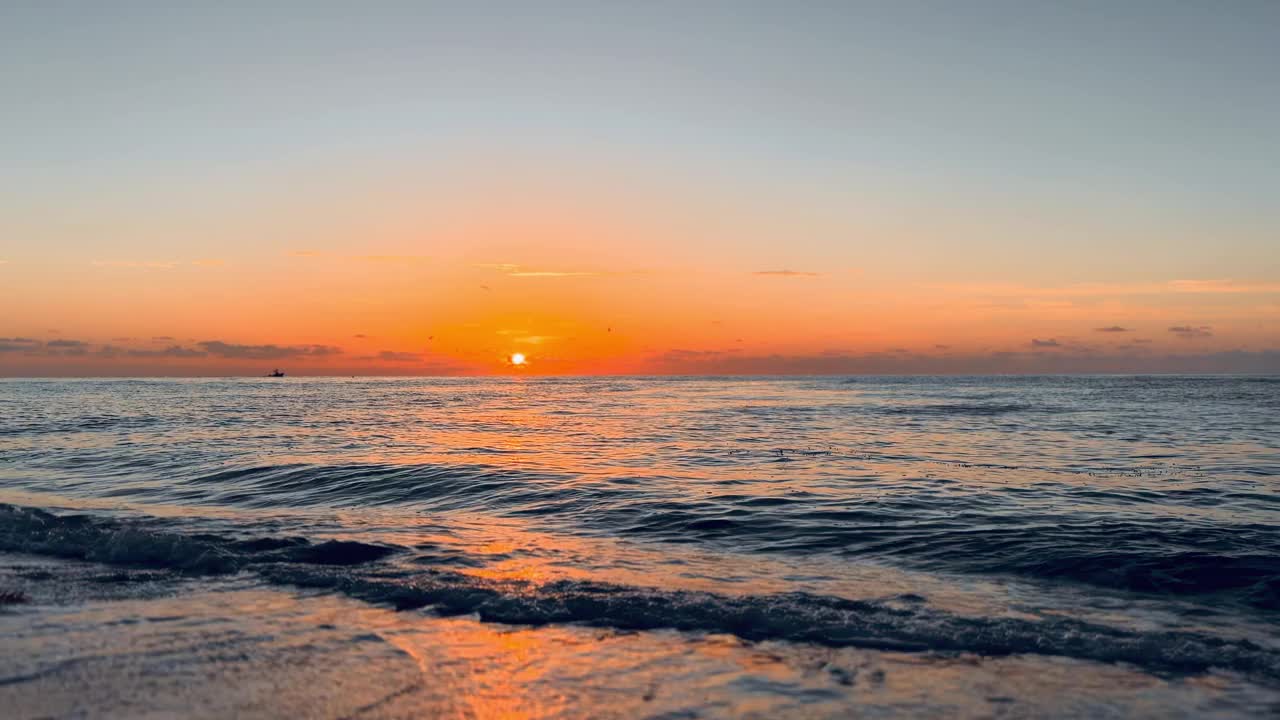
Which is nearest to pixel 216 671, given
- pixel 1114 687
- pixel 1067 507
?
pixel 1114 687

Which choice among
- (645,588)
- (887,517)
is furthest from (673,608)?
(887,517)

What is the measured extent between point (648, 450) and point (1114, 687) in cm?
2675

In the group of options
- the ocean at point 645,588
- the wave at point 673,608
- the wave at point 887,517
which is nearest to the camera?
the ocean at point 645,588

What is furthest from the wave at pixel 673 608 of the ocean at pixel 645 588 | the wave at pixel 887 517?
the wave at pixel 887 517

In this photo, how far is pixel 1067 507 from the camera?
63.5 ft

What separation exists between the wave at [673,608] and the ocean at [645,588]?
0.18 feet

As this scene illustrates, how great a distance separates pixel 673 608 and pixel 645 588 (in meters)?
1.32

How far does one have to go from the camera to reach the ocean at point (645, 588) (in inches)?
309

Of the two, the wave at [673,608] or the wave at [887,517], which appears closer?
the wave at [673,608]

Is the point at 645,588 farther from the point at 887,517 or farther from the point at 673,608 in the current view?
the point at 887,517

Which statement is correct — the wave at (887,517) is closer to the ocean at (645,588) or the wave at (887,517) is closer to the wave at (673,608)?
the ocean at (645,588)

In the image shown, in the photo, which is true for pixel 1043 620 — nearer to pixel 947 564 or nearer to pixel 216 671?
pixel 947 564

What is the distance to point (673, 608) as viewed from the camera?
10953 millimetres

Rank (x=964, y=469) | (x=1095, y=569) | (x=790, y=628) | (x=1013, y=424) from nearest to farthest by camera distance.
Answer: (x=790, y=628) < (x=1095, y=569) < (x=964, y=469) < (x=1013, y=424)
